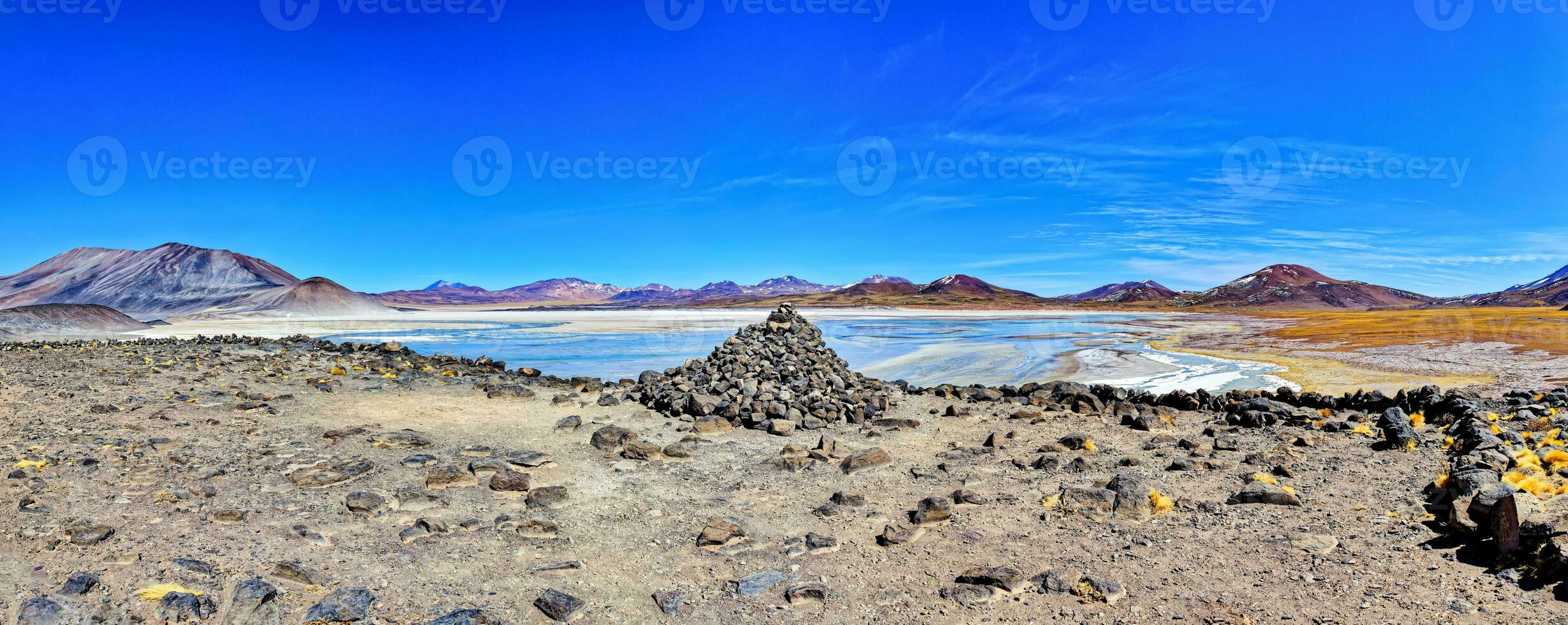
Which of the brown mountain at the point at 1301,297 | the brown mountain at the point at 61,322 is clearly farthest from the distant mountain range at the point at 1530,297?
the brown mountain at the point at 61,322

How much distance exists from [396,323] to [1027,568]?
238 ft

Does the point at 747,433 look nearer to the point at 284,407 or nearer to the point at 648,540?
the point at 648,540

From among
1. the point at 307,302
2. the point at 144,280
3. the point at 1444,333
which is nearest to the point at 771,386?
the point at 1444,333

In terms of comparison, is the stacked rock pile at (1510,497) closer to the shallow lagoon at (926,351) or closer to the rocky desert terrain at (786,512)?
the rocky desert terrain at (786,512)

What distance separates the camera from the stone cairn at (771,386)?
1097 cm

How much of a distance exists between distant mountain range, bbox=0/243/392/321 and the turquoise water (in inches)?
2584

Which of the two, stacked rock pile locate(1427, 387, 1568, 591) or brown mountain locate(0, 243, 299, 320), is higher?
brown mountain locate(0, 243, 299, 320)

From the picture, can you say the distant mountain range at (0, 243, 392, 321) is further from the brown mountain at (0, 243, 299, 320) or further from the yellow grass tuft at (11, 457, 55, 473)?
the yellow grass tuft at (11, 457, 55, 473)

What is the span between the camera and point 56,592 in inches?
163

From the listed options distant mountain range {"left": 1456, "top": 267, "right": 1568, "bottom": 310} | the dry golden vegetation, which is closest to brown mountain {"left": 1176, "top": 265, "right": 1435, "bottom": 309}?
distant mountain range {"left": 1456, "top": 267, "right": 1568, "bottom": 310}

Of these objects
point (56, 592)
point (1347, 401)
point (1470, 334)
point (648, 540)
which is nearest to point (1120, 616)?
point (648, 540)

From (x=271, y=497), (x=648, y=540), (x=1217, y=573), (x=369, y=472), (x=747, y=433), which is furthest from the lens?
(x=747, y=433)

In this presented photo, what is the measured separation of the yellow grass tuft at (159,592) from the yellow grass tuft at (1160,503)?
7067 millimetres

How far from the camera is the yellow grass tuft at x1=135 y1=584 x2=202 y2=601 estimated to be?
4.16 meters
